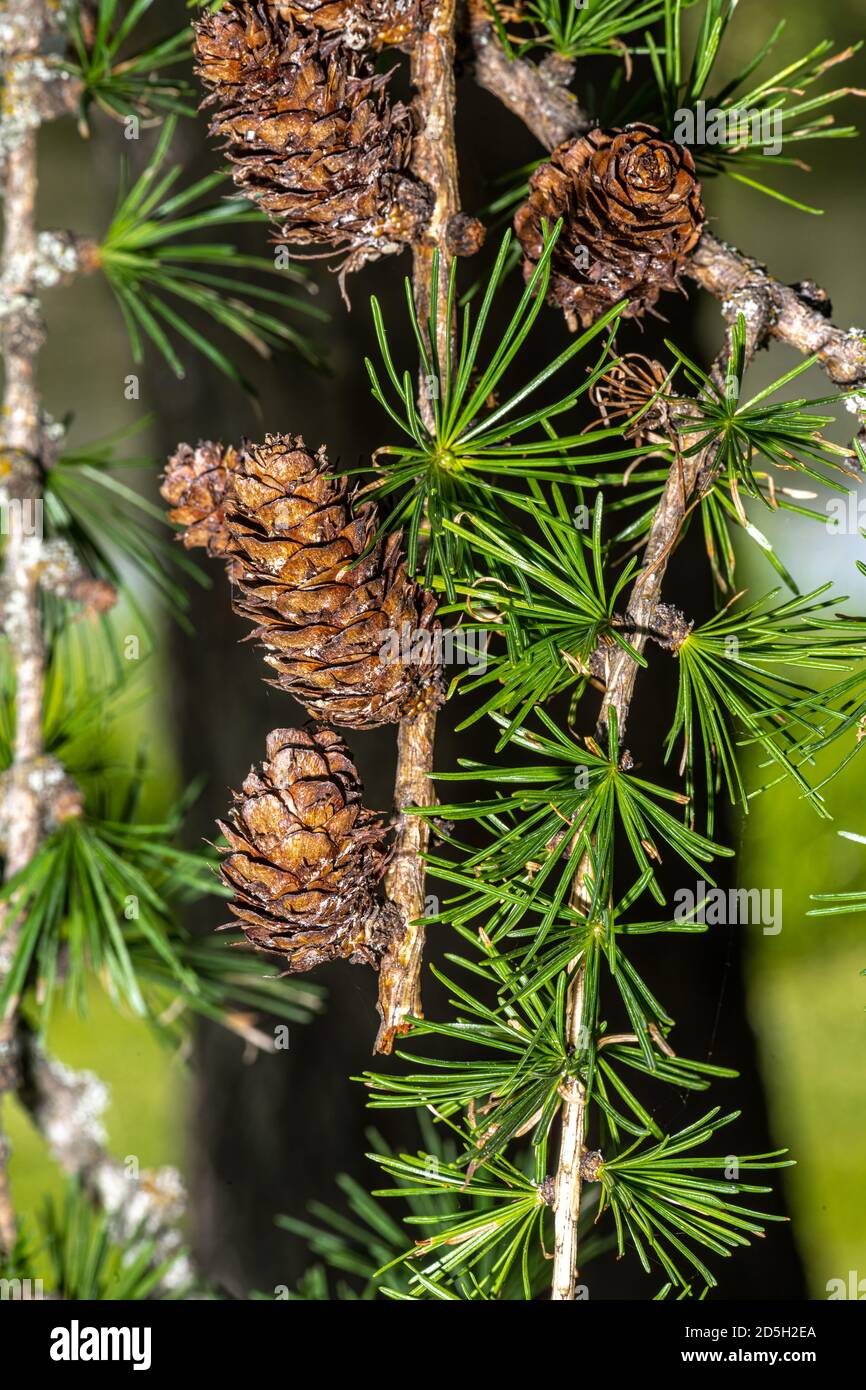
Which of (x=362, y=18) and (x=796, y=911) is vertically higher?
(x=362, y=18)

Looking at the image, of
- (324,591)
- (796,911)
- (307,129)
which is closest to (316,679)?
(324,591)

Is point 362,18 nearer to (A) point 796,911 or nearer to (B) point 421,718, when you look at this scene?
(B) point 421,718

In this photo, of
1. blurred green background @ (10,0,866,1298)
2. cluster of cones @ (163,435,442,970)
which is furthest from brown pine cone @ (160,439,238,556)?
blurred green background @ (10,0,866,1298)

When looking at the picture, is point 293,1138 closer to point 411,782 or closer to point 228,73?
point 411,782

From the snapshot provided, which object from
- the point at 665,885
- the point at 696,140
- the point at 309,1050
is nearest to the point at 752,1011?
the point at 665,885

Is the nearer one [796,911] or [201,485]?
[201,485]

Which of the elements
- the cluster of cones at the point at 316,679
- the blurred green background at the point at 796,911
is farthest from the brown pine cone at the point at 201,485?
the blurred green background at the point at 796,911

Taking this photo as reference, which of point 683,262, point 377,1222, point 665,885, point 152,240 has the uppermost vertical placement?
point 152,240

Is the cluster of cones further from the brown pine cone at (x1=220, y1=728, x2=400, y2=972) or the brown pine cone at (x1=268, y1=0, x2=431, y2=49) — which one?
the brown pine cone at (x1=268, y1=0, x2=431, y2=49)
